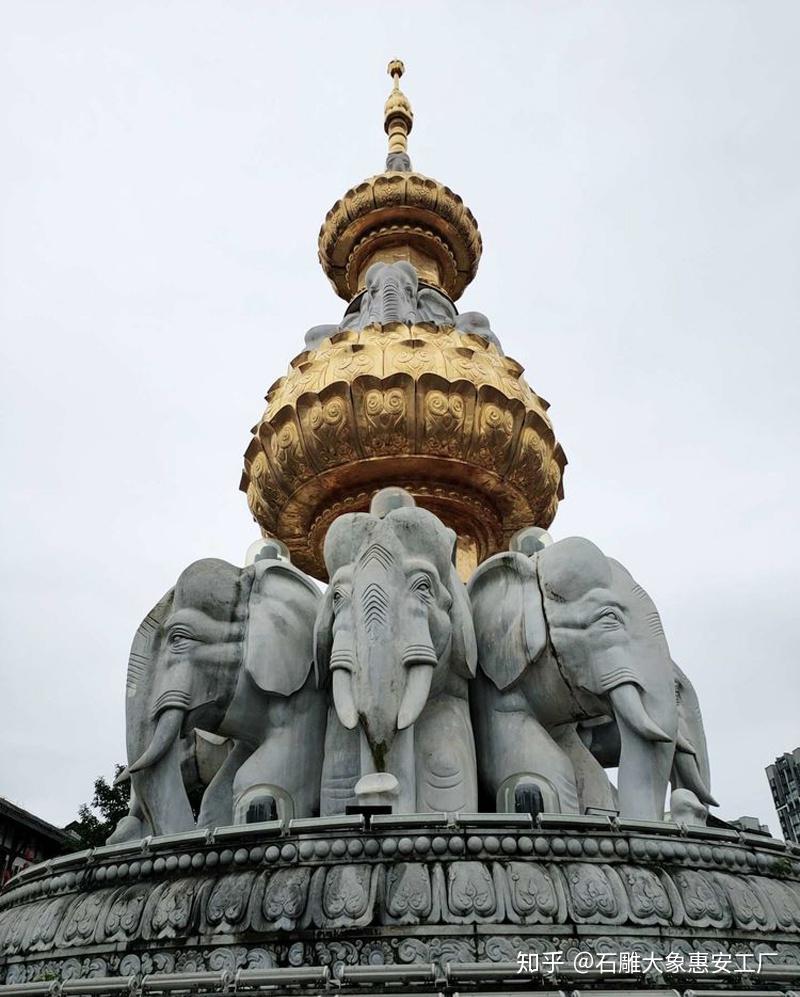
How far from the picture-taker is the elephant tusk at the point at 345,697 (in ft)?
12.1

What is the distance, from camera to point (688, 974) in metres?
2.44

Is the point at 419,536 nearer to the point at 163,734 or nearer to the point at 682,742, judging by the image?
the point at 163,734

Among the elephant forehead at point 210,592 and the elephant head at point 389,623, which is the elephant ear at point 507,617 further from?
the elephant forehead at point 210,592

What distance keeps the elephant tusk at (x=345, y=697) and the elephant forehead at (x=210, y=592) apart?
0.95 metres

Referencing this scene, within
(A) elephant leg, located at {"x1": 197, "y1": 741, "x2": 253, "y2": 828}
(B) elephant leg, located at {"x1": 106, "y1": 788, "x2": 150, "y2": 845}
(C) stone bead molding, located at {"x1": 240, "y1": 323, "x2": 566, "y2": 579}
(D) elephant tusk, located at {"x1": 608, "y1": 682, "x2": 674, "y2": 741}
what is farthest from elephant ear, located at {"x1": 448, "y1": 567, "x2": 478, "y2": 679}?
(C) stone bead molding, located at {"x1": 240, "y1": 323, "x2": 566, "y2": 579}

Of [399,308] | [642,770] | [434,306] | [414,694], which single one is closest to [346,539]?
[414,694]

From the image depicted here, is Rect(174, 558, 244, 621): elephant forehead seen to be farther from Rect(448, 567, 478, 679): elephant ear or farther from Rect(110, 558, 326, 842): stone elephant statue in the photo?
Rect(448, 567, 478, 679): elephant ear

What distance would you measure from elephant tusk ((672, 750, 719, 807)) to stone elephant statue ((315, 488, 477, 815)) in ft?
4.08

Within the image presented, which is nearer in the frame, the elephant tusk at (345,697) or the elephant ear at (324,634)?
the elephant tusk at (345,697)

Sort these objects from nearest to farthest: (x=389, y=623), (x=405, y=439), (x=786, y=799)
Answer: (x=389, y=623) → (x=405, y=439) → (x=786, y=799)

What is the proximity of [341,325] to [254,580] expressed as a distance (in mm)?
3613

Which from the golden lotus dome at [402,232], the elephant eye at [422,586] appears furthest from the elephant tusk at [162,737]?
the golden lotus dome at [402,232]

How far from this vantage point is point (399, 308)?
7.27 m

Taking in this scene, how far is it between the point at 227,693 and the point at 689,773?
2.43 m
